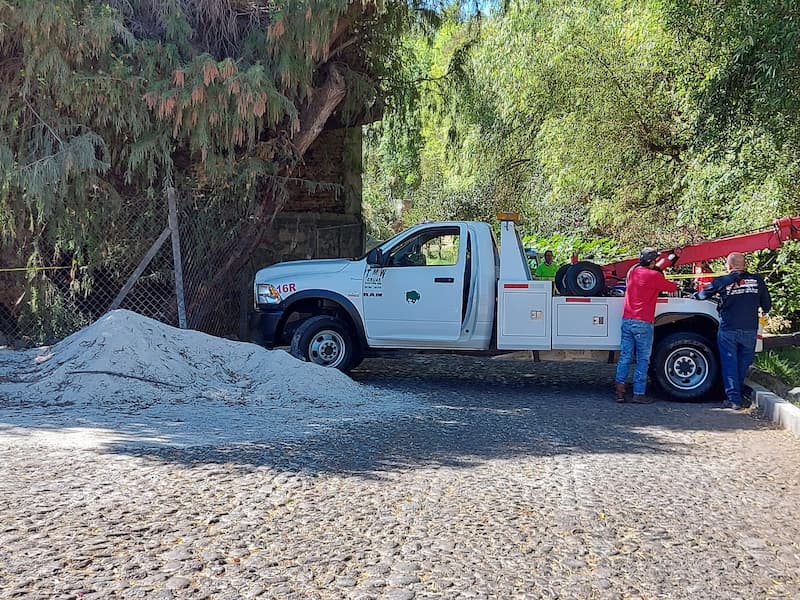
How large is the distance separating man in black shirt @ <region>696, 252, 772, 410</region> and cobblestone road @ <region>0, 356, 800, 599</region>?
1733mm

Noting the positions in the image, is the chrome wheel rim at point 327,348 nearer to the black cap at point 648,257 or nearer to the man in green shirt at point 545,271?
the man in green shirt at point 545,271

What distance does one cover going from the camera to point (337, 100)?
46.9ft

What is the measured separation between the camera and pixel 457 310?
11195 millimetres

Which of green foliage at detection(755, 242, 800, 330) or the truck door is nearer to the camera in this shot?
the truck door

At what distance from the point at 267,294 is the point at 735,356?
19.0 feet

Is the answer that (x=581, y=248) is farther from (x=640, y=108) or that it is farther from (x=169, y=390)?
(x=169, y=390)

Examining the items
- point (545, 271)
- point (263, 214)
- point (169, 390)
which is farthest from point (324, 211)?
point (169, 390)

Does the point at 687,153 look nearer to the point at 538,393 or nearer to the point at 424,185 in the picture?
the point at 538,393

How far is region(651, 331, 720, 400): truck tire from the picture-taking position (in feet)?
35.3

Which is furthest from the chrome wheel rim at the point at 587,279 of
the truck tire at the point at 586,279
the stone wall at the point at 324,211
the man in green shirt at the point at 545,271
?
the stone wall at the point at 324,211

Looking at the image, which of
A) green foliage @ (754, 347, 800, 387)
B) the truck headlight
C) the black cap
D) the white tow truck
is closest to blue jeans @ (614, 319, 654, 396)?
the white tow truck

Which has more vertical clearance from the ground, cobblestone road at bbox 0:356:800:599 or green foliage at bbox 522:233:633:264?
green foliage at bbox 522:233:633:264

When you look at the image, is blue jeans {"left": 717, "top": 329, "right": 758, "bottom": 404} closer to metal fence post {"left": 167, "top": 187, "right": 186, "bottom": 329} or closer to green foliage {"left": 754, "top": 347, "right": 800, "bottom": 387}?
green foliage {"left": 754, "top": 347, "right": 800, "bottom": 387}

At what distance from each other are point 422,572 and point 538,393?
6664 millimetres
